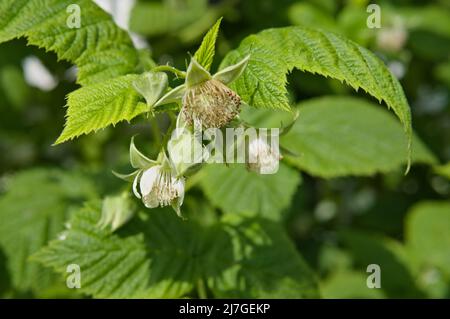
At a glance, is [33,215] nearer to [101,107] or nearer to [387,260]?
[101,107]

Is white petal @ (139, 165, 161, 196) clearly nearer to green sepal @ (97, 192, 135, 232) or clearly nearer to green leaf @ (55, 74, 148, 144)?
green leaf @ (55, 74, 148, 144)

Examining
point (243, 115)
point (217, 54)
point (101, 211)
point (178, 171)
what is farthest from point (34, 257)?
point (217, 54)

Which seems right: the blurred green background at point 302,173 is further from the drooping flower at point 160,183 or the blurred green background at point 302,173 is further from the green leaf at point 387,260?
the drooping flower at point 160,183

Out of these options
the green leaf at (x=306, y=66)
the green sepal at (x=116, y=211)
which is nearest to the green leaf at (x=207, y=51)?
the green leaf at (x=306, y=66)

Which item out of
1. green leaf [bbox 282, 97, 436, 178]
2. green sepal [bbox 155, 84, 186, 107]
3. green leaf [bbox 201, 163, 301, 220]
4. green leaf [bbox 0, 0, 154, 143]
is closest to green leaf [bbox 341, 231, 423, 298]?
green leaf [bbox 282, 97, 436, 178]
